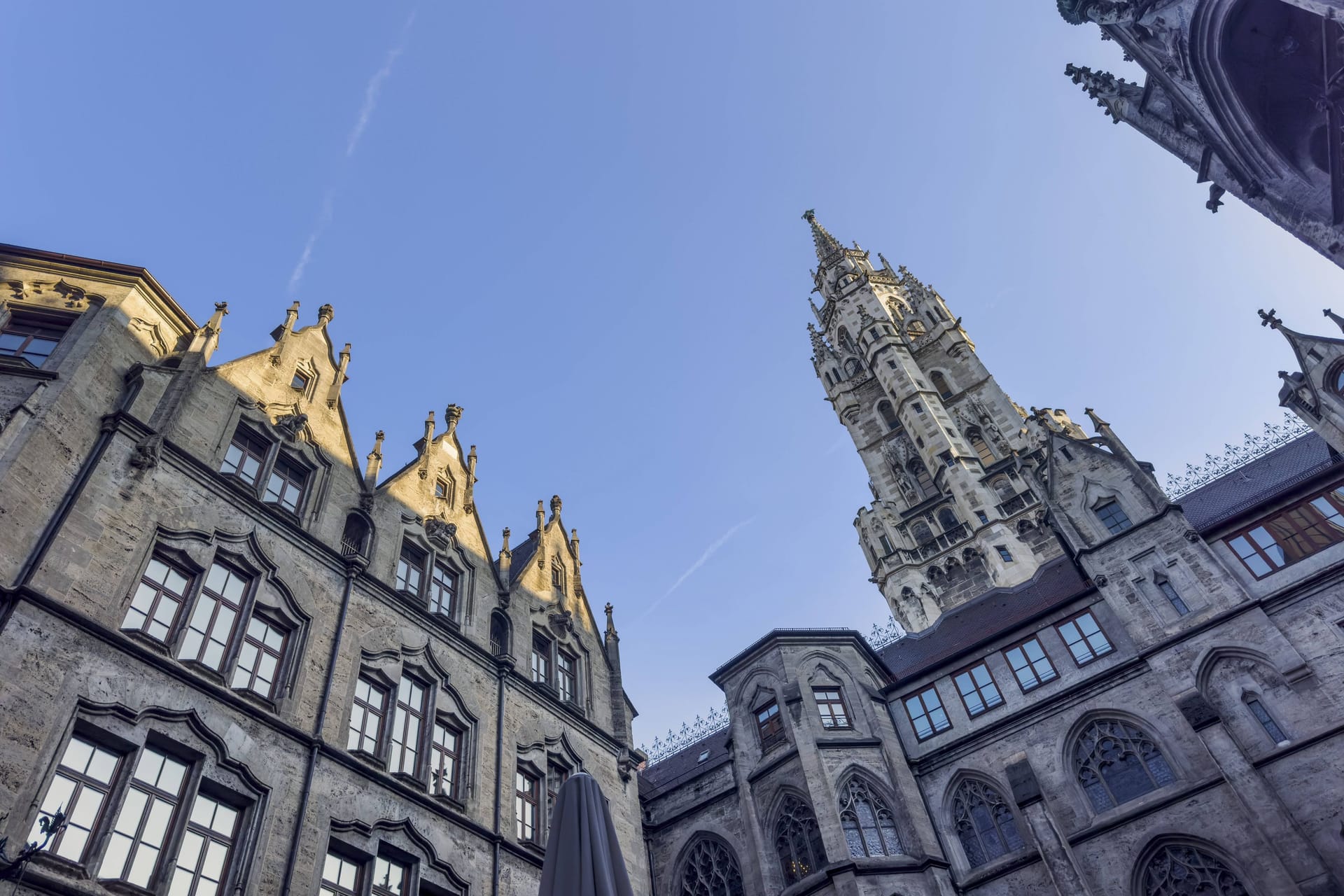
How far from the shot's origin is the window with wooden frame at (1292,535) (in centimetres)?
2216

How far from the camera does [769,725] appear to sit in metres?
25.7

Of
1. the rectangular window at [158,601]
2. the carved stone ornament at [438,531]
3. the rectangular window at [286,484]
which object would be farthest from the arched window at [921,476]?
the rectangular window at [158,601]

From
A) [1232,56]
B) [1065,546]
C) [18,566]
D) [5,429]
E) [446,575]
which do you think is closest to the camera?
[18,566]

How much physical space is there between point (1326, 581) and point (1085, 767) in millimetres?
7501

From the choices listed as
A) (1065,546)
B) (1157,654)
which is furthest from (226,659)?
(1065,546)

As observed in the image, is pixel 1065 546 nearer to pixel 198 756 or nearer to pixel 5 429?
pixel 198 756

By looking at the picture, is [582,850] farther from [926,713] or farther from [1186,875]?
[926,713]

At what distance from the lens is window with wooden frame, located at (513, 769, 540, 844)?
19.7 meters

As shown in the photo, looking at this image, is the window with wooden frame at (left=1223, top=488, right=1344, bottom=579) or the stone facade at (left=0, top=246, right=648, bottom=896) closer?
the stone facade at (left=0, top=246, right=648, bottom=896)

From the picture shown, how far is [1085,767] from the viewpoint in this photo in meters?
22.2

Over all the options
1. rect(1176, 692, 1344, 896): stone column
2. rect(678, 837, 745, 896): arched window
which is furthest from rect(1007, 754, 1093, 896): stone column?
rect(678, 837, 745, 896): arched window

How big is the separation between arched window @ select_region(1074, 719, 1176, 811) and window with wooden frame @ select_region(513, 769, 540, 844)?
45.6 feet

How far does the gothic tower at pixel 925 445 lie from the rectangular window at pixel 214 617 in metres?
33.6

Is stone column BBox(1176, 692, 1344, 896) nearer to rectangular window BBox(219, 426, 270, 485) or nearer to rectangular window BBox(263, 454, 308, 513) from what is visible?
→ rectangular window BBox(263, 454, 308, 513)
